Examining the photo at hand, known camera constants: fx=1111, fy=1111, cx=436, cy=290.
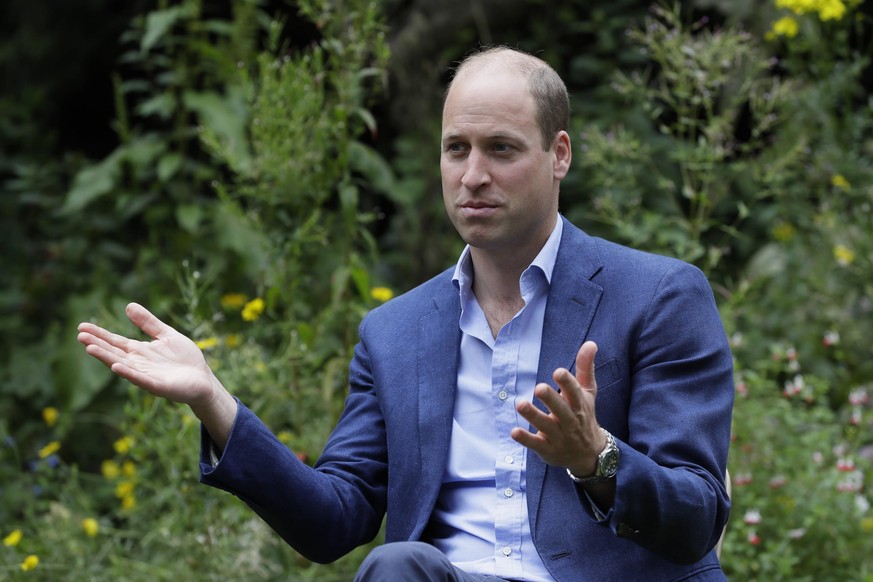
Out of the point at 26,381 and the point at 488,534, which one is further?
the point at 26,381

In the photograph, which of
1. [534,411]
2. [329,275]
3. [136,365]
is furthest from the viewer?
[329,275]

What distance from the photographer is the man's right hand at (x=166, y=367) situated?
1898 millimetres

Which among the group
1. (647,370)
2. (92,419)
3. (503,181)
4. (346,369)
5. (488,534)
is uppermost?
(503,181)

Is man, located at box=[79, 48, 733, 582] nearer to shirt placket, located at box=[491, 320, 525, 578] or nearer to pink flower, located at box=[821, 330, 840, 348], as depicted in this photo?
shirt placket, located at box=[491, 320, 525, 578]

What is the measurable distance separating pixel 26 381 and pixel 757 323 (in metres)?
3.08

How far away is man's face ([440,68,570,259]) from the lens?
2105 millimetres

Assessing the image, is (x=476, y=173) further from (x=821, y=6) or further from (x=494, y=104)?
(x=821, y=6)

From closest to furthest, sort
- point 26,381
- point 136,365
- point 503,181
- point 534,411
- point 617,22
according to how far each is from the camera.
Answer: point 534,411
point 136,365
point 503,181
point 26,381
point 617,22

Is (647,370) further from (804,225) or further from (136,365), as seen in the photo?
(804,225)

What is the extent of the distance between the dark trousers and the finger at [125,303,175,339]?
56cm

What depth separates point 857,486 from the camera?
327 cm

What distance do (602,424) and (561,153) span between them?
1.85 feet

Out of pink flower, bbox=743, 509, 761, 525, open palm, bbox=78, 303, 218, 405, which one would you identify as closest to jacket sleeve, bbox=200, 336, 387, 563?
open palm, bbox=78, 303, 218, 405

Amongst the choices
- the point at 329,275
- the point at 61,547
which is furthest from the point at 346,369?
the point at 61,547
